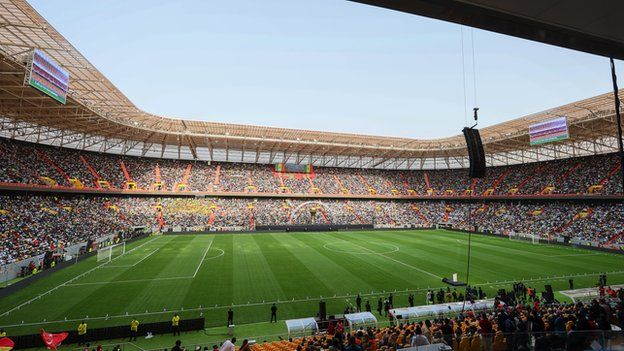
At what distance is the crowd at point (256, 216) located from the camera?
109ft

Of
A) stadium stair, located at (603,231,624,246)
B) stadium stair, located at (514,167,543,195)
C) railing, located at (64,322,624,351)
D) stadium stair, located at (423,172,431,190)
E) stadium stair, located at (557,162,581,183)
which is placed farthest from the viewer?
stadium stair, located at (423,172,431,190)

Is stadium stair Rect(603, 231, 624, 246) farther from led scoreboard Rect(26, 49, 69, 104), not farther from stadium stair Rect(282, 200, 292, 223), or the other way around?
led scoreboard Rect(26, 49, 69, 104)

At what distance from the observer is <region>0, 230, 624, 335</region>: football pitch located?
681 inches

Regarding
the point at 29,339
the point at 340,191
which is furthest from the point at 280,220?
the point at 29,339

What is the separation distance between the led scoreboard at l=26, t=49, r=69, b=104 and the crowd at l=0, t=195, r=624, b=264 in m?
13.7

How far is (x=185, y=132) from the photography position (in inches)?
1955

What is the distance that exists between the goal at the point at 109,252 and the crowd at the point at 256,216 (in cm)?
408

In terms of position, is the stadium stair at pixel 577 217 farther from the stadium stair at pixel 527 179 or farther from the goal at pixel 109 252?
the goal at pixel 109 252

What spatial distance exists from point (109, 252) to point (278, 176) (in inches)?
1523

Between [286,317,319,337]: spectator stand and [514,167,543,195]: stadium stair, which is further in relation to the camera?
[514,167,543,195]: stadium stair

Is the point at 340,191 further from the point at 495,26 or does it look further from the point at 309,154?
the point at 495,26

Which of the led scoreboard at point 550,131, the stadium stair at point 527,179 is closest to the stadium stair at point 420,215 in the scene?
the stadium stair at point 527,179

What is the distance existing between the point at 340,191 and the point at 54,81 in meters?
50.6

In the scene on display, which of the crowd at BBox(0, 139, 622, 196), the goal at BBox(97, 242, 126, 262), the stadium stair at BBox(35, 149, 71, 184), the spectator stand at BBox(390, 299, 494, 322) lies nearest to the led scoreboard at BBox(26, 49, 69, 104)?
the goal at BBox(97, 242, 126, 262)
